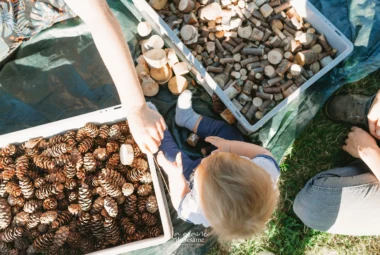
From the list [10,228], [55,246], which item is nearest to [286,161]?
[55,246]

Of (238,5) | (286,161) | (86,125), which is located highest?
(238,5)

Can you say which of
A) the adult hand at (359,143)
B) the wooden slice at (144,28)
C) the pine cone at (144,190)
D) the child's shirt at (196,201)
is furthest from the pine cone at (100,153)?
the adult hand at (359,143)

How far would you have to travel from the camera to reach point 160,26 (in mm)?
1930

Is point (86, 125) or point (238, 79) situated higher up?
point (238, 79)

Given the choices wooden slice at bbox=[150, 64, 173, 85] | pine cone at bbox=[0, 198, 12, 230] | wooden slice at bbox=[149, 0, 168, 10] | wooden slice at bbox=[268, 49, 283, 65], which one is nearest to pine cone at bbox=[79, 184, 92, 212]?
pine cone at bbox=[0, 198, 12, 230]

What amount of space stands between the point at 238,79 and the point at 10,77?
4.18ft

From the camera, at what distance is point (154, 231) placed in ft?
5.59

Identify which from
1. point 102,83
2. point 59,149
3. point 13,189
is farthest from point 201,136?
point 13,189

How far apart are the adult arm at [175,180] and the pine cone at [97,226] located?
355 millimetres

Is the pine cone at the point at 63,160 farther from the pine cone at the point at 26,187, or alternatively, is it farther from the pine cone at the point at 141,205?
the pine cone at the point at 141,205

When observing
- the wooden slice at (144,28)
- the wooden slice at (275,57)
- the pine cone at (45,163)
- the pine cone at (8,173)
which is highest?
the wooden slice at (275,57)

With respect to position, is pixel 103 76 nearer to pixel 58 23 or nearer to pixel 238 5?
pixel 58 23

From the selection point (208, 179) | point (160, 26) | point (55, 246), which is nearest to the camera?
point (208, 179)

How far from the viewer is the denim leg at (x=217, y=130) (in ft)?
6.35
